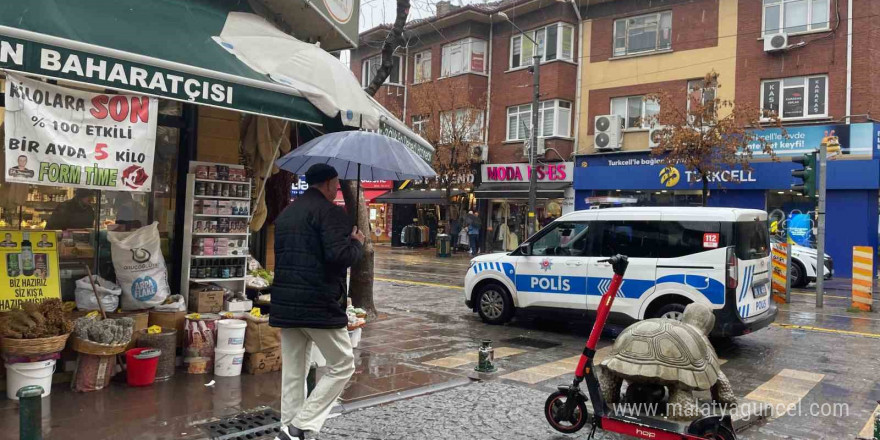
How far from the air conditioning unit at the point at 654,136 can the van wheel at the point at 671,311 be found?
45.7ft

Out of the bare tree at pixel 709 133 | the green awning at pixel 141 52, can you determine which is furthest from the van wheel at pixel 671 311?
→ the bare tree at pixel 709 133

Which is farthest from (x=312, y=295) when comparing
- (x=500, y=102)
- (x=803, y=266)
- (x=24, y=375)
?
(x=500, y=102)

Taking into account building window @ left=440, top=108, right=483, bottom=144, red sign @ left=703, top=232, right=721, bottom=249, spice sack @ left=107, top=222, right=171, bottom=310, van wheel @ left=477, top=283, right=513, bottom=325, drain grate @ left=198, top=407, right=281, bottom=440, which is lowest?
drain grate @ left=198, top=407, right=281, bottom=440

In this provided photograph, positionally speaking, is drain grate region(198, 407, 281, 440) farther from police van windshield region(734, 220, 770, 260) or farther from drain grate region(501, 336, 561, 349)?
police van windshield region(734, 220, 770, 260)

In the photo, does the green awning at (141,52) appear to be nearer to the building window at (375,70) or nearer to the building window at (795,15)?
the building window at (795,15)

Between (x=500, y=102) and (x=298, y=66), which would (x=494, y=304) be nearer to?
(x=298, y=66)

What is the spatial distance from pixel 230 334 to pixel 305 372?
2.11 meters

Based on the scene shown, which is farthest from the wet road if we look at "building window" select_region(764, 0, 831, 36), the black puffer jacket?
"building window" select_region(764, 0, 831, 36)

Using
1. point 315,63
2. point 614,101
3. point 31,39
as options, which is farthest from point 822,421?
point 614,101

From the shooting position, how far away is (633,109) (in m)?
25.1

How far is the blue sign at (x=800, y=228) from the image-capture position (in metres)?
21.2

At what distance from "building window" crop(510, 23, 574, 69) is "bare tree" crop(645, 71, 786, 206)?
5.95 meters

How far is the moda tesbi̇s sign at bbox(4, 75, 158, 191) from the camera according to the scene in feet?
16.5

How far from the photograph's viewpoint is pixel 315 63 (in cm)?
706
